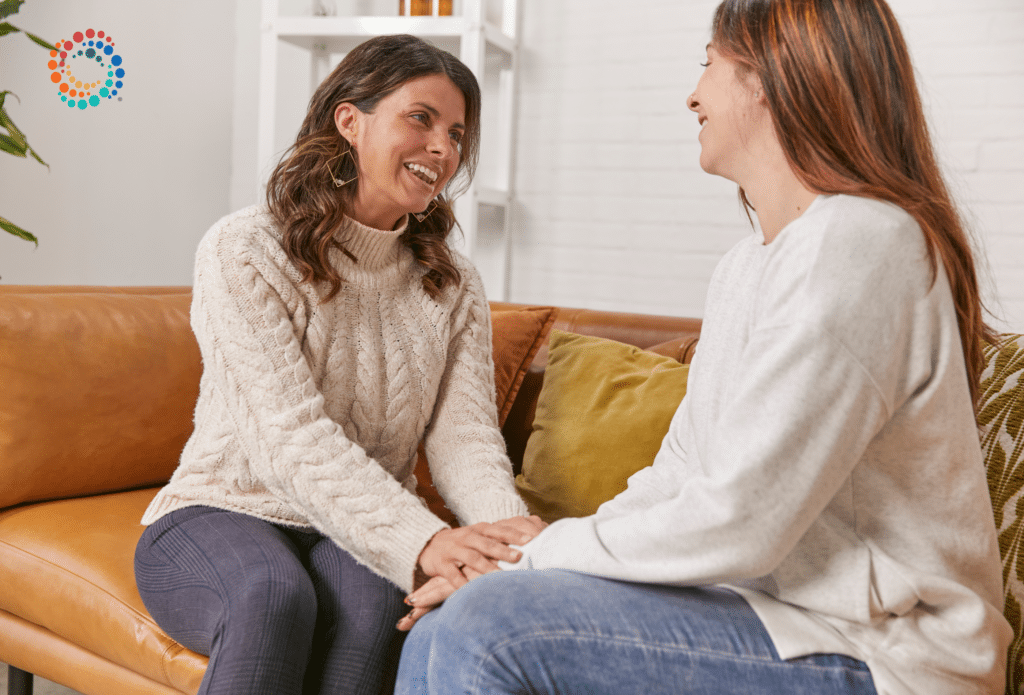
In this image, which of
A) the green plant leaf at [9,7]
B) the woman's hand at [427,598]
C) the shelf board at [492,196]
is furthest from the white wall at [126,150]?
the woman's hand at [427,598]

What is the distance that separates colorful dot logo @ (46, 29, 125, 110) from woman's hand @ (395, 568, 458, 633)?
2.35 metres

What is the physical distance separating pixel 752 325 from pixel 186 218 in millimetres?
2806

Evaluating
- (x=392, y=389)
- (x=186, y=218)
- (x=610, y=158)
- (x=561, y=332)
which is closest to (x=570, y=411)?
(x=561, y=332)

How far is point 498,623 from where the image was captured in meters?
0.85

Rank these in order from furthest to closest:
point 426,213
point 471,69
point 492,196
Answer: point 492,196 → point 471,69 → point 426,213

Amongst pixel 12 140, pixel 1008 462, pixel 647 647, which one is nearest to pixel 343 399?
pixel 647 647

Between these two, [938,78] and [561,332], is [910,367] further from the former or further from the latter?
[938,78]

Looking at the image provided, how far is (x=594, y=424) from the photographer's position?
1.67 m

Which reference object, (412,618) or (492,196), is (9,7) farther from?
(412,618)

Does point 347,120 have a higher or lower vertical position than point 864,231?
higher

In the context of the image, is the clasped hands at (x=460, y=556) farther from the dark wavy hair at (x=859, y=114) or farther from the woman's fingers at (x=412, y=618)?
the dark wavy hair at (x=859, y=114)

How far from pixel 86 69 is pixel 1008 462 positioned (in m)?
2.85

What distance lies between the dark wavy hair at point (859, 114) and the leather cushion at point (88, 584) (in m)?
1.08

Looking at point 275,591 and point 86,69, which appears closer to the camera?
point 275,591
